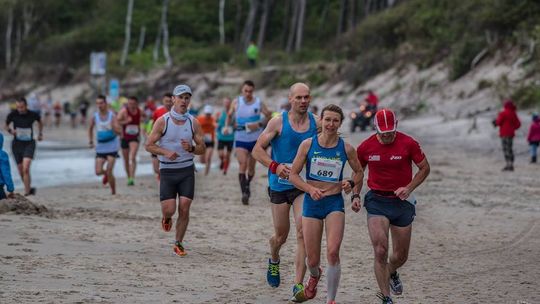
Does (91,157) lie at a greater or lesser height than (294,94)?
lesser

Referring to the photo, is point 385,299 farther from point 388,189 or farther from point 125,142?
point 125,142

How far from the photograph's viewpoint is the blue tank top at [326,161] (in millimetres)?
8633

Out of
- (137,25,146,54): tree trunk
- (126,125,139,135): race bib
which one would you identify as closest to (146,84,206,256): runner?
(126,125,139,135): race bib

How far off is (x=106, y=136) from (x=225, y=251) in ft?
21.2

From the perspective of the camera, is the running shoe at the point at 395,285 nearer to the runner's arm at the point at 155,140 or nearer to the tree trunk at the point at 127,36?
the runner's arm at the point at 155,140

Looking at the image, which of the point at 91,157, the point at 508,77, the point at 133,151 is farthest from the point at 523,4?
the point at 133,151

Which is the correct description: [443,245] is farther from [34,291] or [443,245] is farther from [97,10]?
[97,10]

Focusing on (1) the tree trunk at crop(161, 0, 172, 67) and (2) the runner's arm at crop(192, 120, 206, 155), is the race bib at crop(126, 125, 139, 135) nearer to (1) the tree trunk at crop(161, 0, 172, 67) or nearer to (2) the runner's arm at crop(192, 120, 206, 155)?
(2) the runner's arm at crop(192, 120, 206, 155)

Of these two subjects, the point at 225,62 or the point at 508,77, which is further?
the point at 225,62

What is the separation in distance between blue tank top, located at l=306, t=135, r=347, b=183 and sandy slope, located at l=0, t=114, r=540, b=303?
48.9 inches

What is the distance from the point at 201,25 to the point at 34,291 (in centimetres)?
6101

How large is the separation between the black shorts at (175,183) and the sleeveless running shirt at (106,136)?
6.61 meters

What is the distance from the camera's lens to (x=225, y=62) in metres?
59.8

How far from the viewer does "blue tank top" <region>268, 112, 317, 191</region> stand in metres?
9.53
